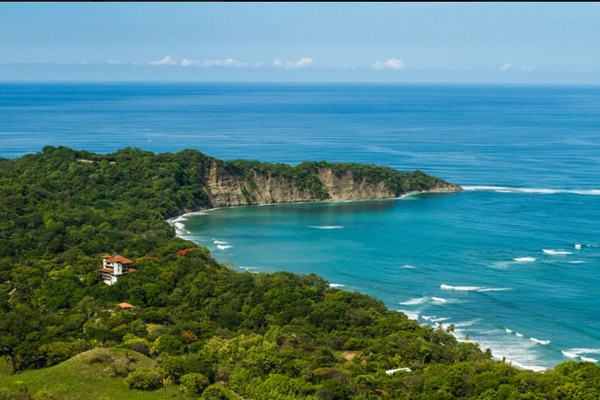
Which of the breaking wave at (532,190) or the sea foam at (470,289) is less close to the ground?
the breaking wave at (532,190)

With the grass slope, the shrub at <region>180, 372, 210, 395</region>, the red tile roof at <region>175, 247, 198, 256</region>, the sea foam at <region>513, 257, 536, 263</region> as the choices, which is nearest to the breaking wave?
the sea foam at <region>513, 257, 536, 263</region>

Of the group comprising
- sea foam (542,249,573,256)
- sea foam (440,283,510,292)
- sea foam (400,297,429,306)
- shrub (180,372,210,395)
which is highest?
sea foam (542,249,573,256)

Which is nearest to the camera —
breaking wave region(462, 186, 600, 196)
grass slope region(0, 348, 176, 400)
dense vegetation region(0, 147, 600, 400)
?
grass slope region(0, 348, 176, 400)

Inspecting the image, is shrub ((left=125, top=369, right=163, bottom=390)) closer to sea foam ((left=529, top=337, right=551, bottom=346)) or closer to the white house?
the white house

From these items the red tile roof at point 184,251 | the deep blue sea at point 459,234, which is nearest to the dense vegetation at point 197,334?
the red tile roof at point 184,251

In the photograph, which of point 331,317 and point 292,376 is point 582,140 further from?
point 292,376

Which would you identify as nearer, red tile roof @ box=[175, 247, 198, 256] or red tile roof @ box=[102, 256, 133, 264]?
red tile roof @ box=[102, 256, 133, 264]

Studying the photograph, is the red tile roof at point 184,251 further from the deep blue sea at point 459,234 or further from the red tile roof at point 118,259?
the deep blue sea at point 459,234

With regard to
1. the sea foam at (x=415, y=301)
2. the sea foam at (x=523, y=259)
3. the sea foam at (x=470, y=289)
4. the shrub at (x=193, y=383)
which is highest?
the sea foam at (x=523, y=259)
